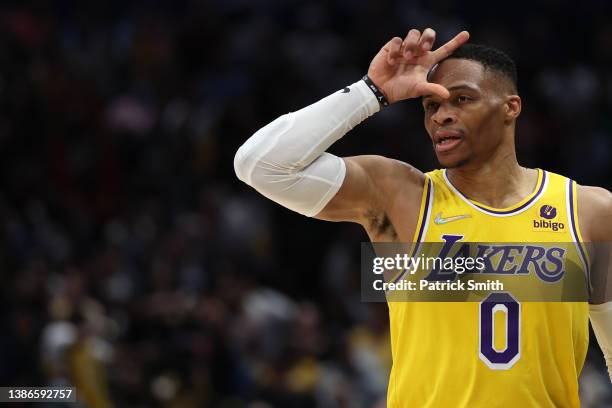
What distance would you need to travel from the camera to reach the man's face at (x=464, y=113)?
14.3ft

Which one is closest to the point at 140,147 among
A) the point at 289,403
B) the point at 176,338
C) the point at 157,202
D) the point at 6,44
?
the point at 157,202

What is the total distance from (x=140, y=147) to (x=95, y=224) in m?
1.00

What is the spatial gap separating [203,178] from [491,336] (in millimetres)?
6931

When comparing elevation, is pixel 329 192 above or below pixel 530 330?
above

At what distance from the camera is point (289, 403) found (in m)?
8.34

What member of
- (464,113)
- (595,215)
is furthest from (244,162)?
(595,215)

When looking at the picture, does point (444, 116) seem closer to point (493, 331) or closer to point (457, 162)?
point (457, 162)

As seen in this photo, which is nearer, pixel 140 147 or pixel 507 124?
pixel 507 124

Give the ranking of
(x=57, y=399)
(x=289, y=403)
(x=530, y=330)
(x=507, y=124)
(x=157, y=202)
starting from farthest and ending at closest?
(x=157, y=202), (x=289, y=403), (x=57, y=399), (x=507, y=124), (x=530, y=330)

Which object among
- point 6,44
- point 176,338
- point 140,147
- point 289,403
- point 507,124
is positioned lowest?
point 289,403

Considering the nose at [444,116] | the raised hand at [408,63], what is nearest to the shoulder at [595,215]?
the nose at [444,116]

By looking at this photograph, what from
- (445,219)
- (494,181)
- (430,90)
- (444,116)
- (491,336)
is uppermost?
(430,90)

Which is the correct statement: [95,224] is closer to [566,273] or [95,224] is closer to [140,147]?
[140,147]

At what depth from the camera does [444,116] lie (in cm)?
434
